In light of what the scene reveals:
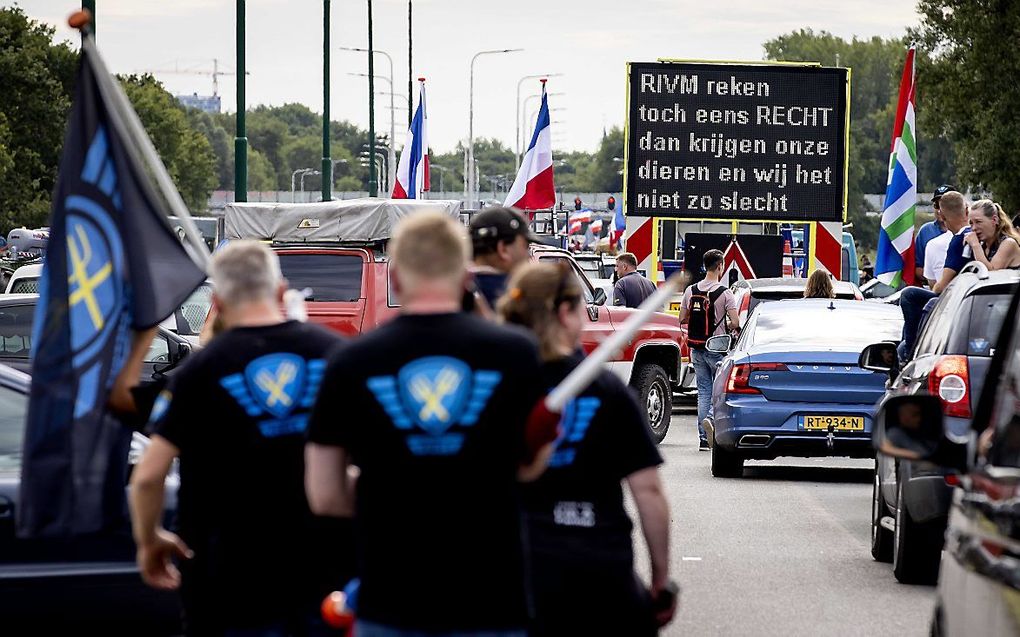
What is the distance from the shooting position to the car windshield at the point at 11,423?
823cm

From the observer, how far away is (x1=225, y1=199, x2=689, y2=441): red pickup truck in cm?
1745

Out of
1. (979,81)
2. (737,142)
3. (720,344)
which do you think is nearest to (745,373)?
(720,344)

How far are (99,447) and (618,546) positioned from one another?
5.87ft

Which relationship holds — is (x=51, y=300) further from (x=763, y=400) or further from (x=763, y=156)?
(x=763, y=156)

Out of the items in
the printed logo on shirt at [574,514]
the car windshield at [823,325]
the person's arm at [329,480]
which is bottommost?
the car windshield at [823,325]

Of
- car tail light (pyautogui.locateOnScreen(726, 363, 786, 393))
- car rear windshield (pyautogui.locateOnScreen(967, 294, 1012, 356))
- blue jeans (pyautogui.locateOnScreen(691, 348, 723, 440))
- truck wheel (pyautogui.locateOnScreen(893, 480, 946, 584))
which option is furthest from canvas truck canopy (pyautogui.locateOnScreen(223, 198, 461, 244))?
car rear windshield (pyautogui.locateOnScreen(967, 294, 1012, 356))

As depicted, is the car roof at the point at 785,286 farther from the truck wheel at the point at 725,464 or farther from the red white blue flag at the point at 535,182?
the red white blue flag at the point at 535,182

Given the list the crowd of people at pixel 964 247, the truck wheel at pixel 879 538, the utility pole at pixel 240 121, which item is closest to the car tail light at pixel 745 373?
the crowd of people at pixel 964 247

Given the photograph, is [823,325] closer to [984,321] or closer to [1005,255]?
[1005,255]

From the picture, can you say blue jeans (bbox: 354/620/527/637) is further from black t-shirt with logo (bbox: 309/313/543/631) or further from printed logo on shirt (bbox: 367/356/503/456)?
printed logo on shirt (bbox: 367/356/503/456)

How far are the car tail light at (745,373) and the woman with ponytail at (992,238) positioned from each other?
258 cm

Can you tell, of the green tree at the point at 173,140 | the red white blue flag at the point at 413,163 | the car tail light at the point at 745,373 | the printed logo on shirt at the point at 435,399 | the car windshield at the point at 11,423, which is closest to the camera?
the printed logo on shirt at the point at 435,399

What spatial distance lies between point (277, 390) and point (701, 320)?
14.9 meters

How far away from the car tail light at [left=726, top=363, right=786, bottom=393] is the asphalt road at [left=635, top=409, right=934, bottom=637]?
752 mm
